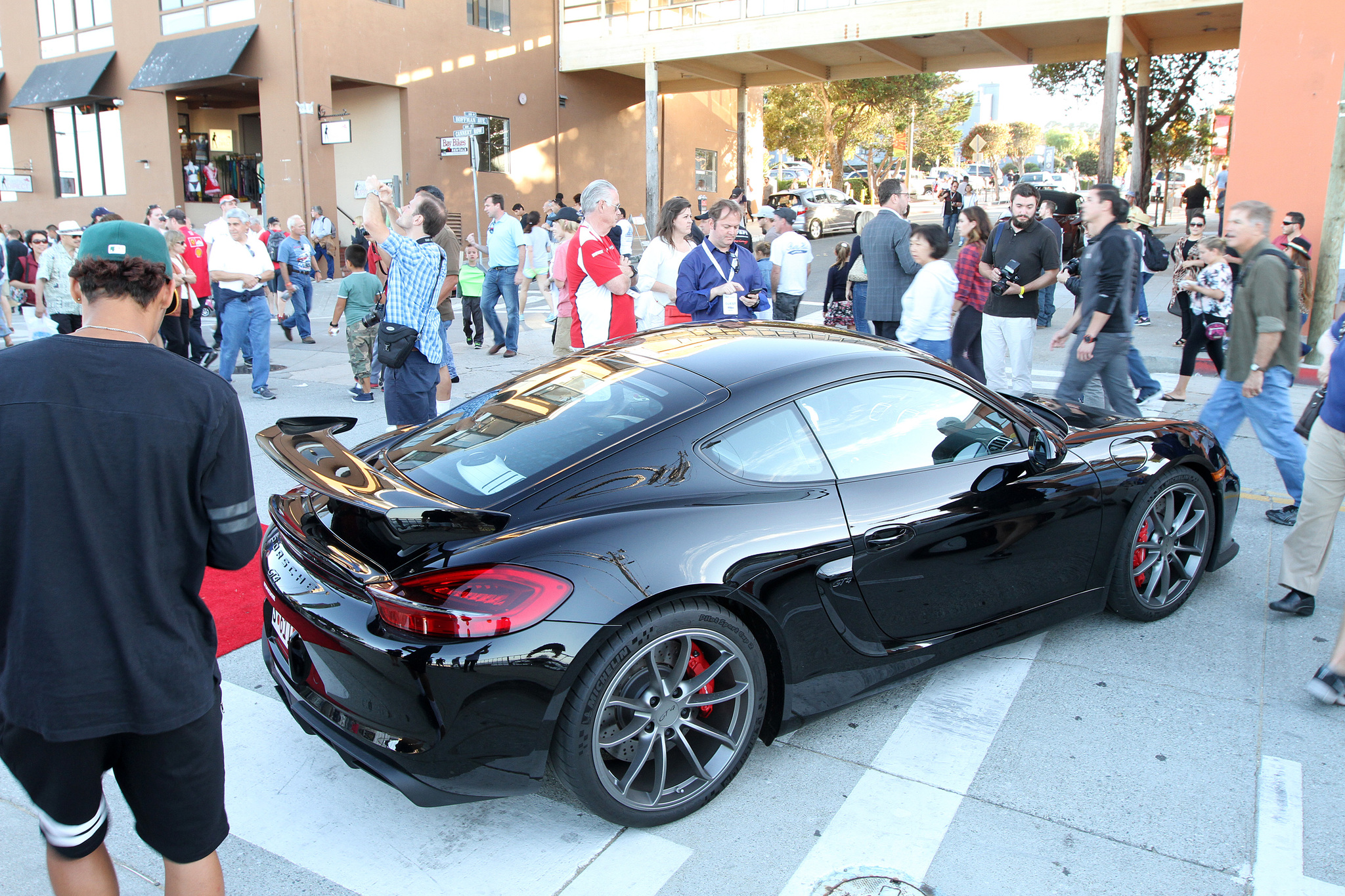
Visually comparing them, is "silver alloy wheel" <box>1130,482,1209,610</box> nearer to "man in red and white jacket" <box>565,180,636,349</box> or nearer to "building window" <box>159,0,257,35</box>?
"man in red and white jacket" <box>565,180,636,349</box>

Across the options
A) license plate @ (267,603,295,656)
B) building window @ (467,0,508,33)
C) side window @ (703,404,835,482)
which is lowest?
license plate @ (267,603,295,656)

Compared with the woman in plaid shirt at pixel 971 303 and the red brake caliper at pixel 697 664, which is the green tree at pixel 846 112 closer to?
the woman in plaid shirt at pixel 971 303

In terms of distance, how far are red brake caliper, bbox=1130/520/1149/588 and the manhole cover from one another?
2067 millimetres

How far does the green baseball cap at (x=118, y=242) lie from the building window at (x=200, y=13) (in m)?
23.1

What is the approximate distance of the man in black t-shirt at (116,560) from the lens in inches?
71.5

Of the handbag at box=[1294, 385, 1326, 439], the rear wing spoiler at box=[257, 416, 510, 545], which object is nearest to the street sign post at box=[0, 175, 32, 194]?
the rear wing spoiler at box=[257, 416, 510, 545]

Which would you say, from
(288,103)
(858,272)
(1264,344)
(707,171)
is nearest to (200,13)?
(288,103)

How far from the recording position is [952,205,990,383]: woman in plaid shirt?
7699 millimetres

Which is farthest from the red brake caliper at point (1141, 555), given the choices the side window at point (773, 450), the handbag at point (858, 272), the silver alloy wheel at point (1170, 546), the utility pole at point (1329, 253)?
the utility pole at point (1329, 253)

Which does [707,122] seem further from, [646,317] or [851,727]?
[851,727]

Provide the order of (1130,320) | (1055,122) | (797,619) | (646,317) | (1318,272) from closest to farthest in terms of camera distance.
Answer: (797,619), (1130,320), (646,317), (1318,272), (1055,122)

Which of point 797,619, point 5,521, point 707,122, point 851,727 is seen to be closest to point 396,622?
point 5,521

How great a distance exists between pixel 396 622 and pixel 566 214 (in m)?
9.13

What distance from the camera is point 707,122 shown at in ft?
113
